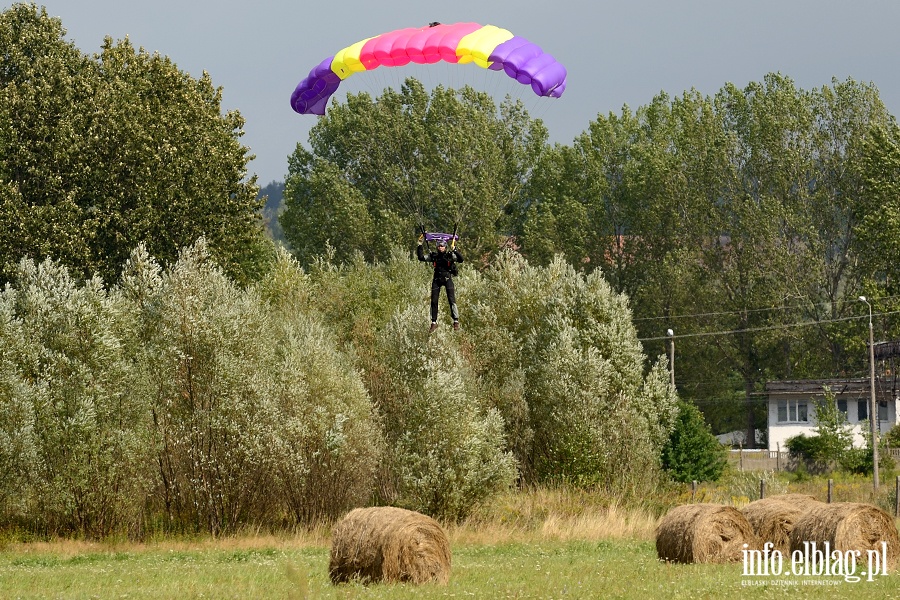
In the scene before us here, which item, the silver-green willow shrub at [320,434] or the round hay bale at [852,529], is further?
the silver-green willow shrub at [320,434]

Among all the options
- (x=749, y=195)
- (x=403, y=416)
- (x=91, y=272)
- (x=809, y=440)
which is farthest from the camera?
(x=749, y=195)

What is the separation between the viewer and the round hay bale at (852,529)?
781 inches

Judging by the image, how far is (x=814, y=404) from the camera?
67.9 metres

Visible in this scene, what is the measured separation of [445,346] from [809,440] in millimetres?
33287

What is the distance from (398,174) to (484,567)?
4962cm

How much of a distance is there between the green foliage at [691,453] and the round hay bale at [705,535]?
3143 cm

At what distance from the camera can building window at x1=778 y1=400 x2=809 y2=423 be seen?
2761 inches

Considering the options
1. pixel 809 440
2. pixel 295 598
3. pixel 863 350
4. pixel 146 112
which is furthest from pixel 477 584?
pixel 863 350

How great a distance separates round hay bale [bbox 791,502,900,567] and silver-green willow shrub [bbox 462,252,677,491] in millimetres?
16837

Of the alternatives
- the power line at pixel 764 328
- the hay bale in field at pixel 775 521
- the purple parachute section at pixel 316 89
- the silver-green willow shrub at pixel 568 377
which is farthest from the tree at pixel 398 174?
the hay bale in field at pixel 775 521

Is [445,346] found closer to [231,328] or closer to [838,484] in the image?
[231,328]

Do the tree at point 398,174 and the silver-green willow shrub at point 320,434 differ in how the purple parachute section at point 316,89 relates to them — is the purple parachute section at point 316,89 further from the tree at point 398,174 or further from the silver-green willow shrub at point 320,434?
the tree at point 398,174

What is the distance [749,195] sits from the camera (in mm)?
69375

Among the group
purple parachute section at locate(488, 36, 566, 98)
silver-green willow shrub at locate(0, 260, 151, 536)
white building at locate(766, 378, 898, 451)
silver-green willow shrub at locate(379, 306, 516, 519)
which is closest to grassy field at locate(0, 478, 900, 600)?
silver-green willow shrub at locate(379, 306, 516, 519)
